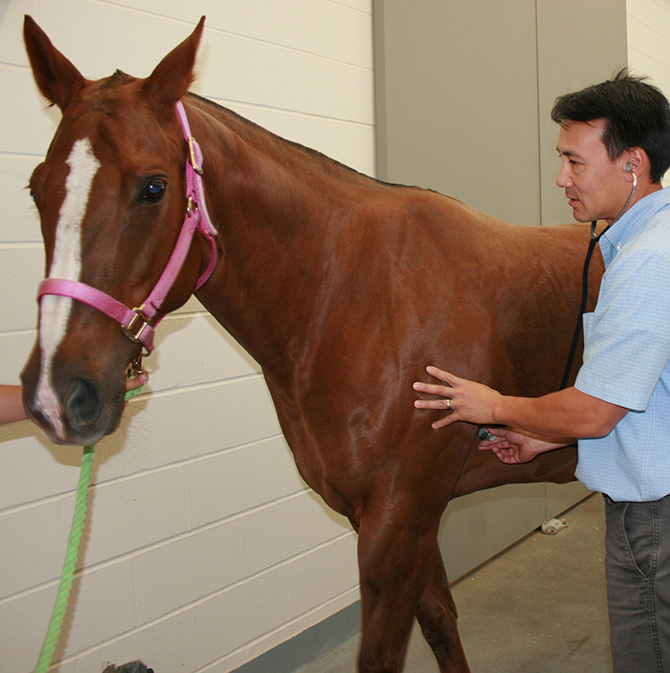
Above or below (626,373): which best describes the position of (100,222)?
above

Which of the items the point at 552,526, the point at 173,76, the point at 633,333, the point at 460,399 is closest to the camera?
the point at 633,333

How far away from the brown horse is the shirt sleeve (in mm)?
443

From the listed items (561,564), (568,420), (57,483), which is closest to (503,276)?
(568,420)

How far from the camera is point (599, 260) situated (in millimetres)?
1736

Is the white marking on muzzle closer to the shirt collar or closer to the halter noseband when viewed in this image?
the halter noseband

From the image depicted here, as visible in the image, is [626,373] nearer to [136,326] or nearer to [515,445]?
[515,445]

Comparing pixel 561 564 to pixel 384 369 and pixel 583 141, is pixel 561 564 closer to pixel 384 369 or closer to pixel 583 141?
pixel 384 369

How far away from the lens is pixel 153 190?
1044 mm

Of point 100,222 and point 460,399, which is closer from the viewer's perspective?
point 100,222

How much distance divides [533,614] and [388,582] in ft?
4.63

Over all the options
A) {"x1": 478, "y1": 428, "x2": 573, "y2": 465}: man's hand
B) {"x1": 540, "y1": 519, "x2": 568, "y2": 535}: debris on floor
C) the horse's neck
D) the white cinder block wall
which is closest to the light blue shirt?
{"x1": 478, "y1": 428, "x2": 573, "y2": 465}: man's hand

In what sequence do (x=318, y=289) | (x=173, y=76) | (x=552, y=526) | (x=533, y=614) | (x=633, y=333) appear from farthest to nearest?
(x=552, y=526) < (x=533, y=614) < (x=318, y=289) < (x=173, y=76) < (x=633, y=333)

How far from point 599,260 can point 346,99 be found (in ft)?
3.57

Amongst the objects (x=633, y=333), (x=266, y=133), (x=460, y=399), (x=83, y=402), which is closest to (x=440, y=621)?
(x=460, y=399)
